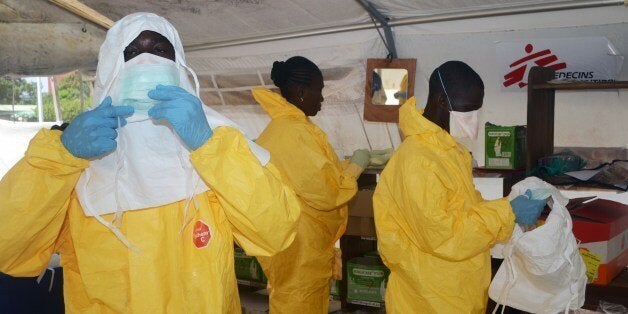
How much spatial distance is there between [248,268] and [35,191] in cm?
269

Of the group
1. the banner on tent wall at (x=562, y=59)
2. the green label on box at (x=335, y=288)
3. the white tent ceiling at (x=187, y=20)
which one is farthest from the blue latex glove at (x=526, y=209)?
the green label on box at (x=335, y=288)

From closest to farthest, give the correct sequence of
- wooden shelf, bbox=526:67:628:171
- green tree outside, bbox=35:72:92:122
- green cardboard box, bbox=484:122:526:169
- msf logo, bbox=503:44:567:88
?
wooden shelf, bbox=526:67:628:171 < green cardboard box, bbox=484:122:526:169 < msf logo, bbox=503:44:567:88 < green tree outside, bbox=35:72:92:122

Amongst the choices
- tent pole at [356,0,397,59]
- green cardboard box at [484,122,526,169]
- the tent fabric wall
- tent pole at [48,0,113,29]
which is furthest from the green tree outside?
A: green cardboard box at [484,122,526,169]

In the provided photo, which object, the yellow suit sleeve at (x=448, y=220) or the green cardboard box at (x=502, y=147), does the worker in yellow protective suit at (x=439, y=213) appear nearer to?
the yellow suit sleeve at (x=448, y=220)

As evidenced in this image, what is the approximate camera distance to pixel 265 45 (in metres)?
4.29

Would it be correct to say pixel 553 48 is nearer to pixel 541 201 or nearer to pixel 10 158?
pixel 541 201

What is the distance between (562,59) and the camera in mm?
3275

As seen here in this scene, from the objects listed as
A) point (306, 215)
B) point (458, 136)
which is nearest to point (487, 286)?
point (458, 136)

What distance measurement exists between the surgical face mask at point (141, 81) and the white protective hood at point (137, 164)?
0.08 ft

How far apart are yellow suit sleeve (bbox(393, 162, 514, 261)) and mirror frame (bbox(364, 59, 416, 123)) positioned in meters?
1.75

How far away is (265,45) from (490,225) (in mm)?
2628

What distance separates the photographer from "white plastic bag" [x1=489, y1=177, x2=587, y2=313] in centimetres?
219

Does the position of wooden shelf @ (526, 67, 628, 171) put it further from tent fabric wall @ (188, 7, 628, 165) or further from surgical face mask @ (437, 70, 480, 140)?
surgical face mask @ (437, 70, 480, 140)

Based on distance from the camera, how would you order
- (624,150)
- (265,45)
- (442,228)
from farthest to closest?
(265,45), (624,150), (442,228)
